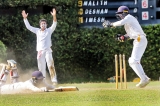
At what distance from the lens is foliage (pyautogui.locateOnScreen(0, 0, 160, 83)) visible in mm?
21875

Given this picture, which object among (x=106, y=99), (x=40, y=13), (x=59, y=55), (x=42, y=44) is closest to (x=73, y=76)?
(x=59, y=55)

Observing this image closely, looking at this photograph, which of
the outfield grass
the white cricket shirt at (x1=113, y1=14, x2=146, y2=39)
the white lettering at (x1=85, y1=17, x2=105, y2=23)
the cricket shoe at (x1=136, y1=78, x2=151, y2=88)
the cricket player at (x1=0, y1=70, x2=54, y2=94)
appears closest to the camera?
the outfield grass

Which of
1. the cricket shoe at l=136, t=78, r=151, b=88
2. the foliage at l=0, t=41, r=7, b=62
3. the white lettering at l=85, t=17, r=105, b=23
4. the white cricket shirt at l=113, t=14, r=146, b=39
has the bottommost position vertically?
the cricket shoe at l=136, t=78, r=151, b=88

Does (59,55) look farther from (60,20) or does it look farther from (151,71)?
(151,71)

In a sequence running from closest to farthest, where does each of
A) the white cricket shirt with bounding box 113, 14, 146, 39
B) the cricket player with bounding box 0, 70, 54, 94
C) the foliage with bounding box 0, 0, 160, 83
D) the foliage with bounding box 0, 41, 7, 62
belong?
1. the cricket player with bounding box 0, 70, 54, 94
2. the white cricket shirt with bounding box 113, 14, 146, 39
3. the foliage with bounding box 0, 41, 7, 62
4. the foliage with bounding box 0, 0, 160, 83

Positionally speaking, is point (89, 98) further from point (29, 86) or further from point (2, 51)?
point (2, 51)

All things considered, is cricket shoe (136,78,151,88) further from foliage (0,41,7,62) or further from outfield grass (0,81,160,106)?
foliage (0,41,7,62)

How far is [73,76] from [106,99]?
908 centimetres

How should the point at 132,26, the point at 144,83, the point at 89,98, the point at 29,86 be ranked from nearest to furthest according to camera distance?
the point at 89,98 < the point at 29,86 < the point at 132,26 < the point at 144,83

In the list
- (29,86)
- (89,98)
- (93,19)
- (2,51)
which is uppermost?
(93,19)

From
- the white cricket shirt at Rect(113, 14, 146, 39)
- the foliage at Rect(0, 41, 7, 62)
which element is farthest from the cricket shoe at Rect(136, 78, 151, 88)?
the foliage at Rect(0, 41, 7, 62)

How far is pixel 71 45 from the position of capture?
22.0 m

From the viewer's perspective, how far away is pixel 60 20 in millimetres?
22000

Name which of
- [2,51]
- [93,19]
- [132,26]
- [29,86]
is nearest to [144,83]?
[132,26]
